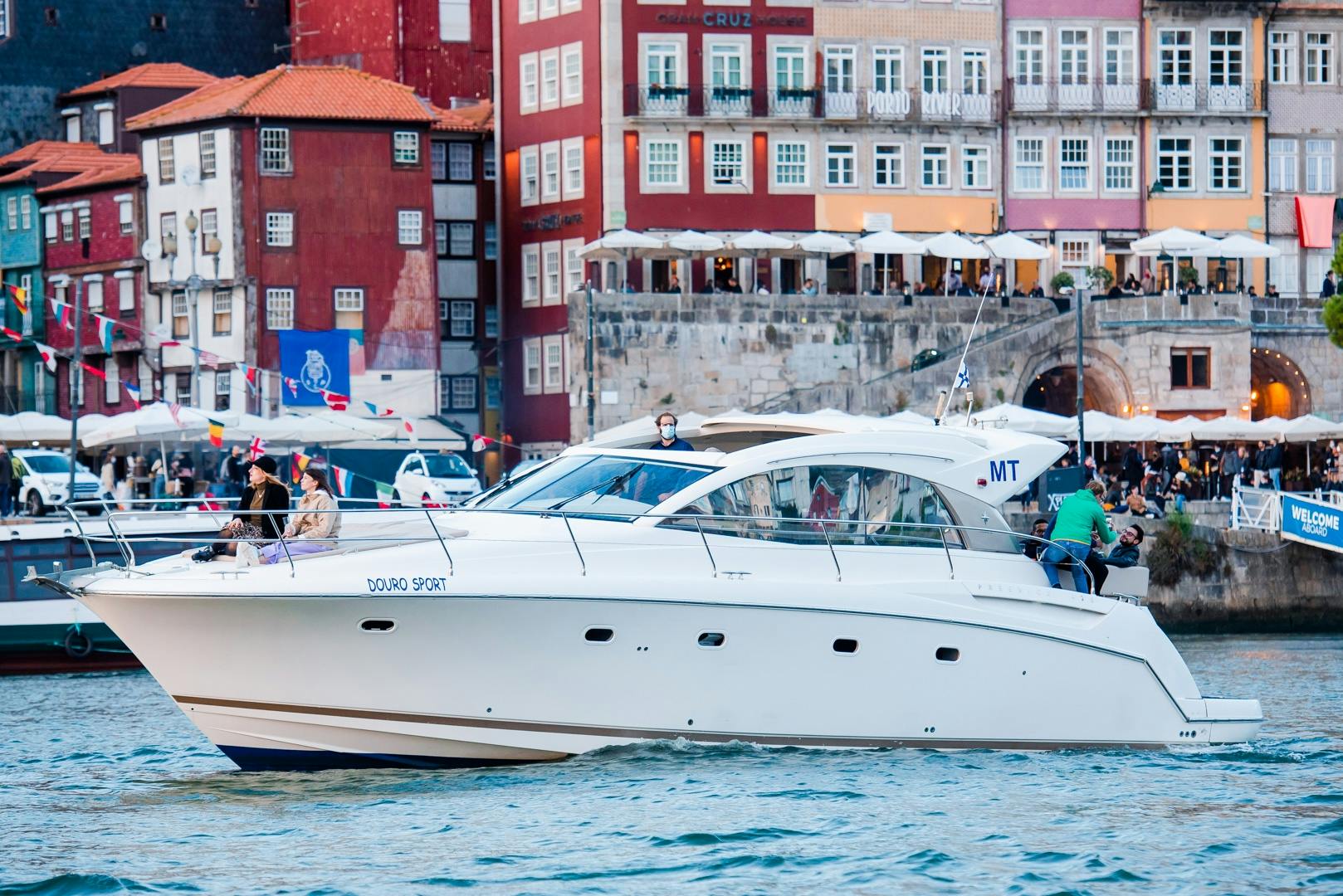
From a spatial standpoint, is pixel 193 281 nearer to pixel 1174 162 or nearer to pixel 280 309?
pixel 280 309

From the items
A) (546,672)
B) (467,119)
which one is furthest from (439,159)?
(546,672)

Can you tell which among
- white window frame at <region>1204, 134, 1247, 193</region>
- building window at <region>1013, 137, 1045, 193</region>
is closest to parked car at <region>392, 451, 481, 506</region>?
building window at <region>1013, 137, 1045, 193</region>

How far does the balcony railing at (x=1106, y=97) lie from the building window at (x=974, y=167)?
51.0 inches

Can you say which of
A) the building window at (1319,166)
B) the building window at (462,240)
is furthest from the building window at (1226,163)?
the building window at (462,240)

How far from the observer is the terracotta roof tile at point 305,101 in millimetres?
59375

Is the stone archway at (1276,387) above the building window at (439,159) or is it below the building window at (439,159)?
below

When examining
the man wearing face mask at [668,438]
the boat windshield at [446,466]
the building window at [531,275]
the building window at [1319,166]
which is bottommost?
the boat windshield at [446,466]

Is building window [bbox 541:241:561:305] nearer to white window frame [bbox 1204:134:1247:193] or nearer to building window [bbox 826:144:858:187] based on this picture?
building window [bbox 826:144:858:187]

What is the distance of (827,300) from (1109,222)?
8804 millimetres

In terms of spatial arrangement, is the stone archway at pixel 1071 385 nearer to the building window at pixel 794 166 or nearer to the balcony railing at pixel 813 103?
the balcony railing at pixel 813 103

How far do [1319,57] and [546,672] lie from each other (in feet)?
153

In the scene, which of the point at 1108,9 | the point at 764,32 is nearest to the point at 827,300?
Result: the point at 764,32

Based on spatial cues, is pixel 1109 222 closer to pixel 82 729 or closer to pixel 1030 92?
pixel 1030 92

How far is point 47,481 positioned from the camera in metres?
44.4
